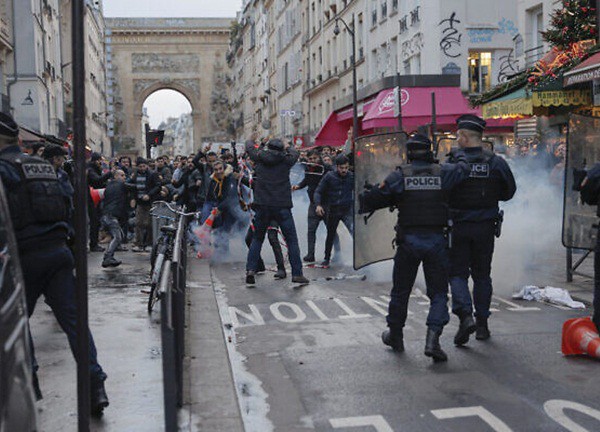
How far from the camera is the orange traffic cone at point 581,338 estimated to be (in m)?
6.31

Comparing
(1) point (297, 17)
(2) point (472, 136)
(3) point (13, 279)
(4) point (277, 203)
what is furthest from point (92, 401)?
(1) point (297, 17)

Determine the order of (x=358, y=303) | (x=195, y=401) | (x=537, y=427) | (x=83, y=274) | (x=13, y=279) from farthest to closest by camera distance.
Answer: (x=358, y=303) → (x=195, y=401) → (x=537, y=427) → (x=83, y=274) → (x=13, y=279)

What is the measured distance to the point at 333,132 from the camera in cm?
3531

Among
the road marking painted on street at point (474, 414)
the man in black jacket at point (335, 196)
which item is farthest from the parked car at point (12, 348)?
the man in black jacket at point (335, 196)

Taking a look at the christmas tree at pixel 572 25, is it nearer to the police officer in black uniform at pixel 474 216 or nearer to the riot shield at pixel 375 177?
the riot shield at pixel 375 177

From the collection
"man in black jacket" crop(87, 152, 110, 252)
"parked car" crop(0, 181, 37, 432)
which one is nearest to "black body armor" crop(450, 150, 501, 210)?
"parked car" crop(0, 181, 37, 432)

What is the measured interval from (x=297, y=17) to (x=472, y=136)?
49.5m

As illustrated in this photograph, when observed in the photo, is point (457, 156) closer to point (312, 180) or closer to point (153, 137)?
point (312, 180)

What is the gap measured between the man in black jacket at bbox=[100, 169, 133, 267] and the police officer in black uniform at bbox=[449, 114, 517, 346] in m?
7.41

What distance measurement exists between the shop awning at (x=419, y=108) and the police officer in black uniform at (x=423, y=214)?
65.2 feet

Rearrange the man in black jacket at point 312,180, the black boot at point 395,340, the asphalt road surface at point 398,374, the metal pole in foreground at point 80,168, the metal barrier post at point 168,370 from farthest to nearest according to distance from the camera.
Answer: the man in black jacket at point 312,180, the black boot at point 395,340, the asphalt road surface at point 398,374, the metal barrier post at point 168,370, the metal pole in foreground at point 80,168

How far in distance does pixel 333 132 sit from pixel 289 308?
2680 cm

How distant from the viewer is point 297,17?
180 feet

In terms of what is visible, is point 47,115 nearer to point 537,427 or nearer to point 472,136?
point 472,136
